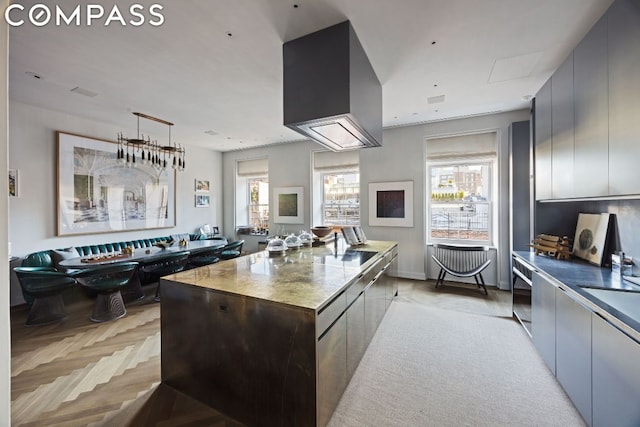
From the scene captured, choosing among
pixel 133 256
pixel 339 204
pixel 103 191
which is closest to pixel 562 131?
pixel 339 204

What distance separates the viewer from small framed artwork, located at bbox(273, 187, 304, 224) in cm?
607

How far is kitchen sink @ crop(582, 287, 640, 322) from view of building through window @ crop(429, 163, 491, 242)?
3114 mm

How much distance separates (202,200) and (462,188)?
598cm

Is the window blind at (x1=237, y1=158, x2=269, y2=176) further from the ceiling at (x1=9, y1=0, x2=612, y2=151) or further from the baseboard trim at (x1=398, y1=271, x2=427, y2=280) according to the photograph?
the baseboard trim at (x1=398, y1=271, x2=427, y2=280)

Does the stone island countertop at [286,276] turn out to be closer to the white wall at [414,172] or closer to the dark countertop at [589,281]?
the dark countertop at [589,281]

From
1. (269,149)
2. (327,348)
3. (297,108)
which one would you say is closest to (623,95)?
(297,108)

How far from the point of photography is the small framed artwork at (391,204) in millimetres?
4934

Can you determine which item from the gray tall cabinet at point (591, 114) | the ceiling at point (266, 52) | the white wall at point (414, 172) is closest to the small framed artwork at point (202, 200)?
the white wall at point (414, 172)

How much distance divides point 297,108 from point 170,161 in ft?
15.8

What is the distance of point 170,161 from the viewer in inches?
228

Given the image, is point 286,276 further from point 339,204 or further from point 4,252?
point 339,204

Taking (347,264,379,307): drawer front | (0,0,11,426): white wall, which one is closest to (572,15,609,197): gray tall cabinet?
(347,264,379,307): drawer front

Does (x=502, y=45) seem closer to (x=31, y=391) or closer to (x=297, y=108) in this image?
(x=297, y=108)

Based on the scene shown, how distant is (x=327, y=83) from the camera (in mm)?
2096
